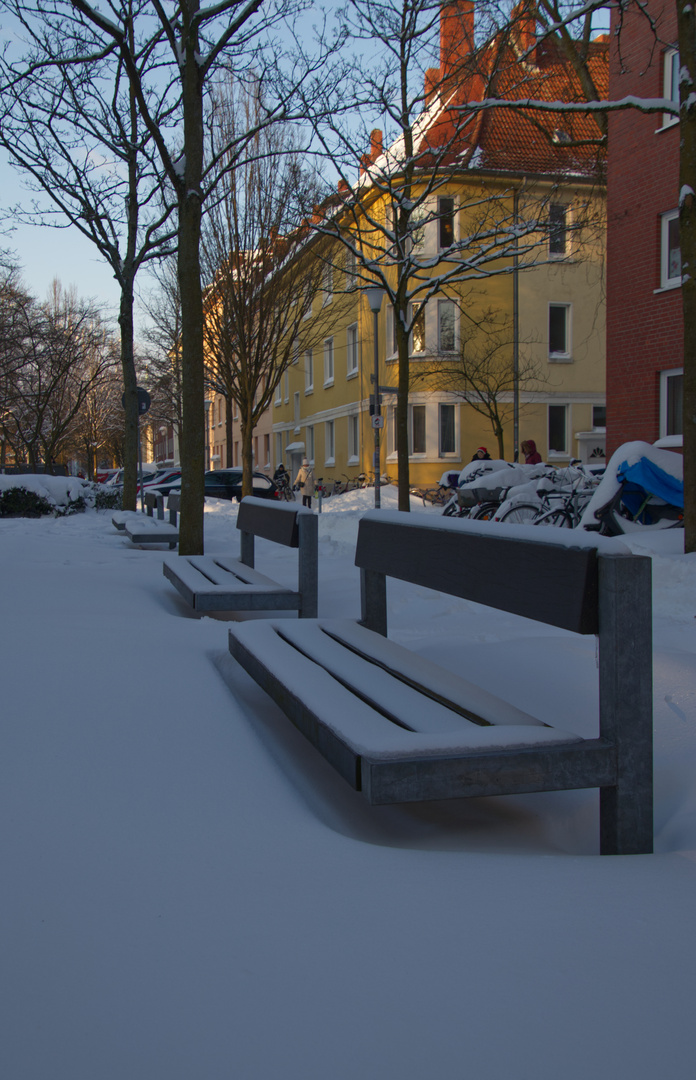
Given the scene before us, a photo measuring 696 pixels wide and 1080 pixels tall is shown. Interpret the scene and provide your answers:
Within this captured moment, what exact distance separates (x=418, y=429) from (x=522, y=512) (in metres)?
21.1

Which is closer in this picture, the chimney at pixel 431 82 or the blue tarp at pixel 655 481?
the blue tarp at pixel 655 481

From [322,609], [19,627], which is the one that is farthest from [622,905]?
[322,609]

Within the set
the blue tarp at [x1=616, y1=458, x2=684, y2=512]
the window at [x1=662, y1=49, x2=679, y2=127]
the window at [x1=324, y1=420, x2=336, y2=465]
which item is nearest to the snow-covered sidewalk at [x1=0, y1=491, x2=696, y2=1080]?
the blue tarp at [x1=616, y1=458, x2=684, y2=512]

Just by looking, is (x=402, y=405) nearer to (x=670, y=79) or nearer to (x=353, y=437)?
(x=670, y=79)

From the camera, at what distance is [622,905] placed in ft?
7.10

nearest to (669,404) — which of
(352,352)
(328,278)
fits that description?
(328,278)

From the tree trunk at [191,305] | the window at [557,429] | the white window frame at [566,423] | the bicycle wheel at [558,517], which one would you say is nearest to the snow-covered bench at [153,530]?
the tree trunk at [191,305]

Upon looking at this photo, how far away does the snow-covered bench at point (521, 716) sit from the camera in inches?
94.8

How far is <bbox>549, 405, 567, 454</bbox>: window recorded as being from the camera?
114ft

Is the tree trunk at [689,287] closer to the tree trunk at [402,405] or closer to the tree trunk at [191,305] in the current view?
the tree trunk at [191,305]

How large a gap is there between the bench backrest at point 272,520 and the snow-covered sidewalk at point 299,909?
1663mm

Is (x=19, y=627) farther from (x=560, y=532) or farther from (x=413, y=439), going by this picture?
(x=413, y=439)

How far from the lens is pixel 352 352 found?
38.0m

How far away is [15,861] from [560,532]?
1659mm
